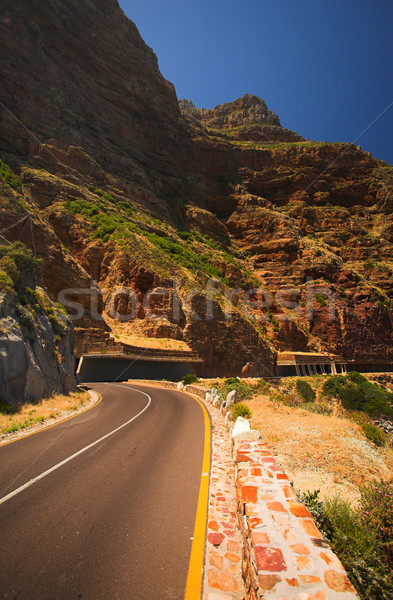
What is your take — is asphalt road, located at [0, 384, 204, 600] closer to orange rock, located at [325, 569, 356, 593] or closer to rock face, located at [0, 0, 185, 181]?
orange rock, located at [325, 569, 356, 593]

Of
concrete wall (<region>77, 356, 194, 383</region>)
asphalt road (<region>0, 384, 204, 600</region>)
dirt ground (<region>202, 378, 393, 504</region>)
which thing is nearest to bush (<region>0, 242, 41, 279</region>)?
asphalt road (<region>0, 384, 204, 600</region>)

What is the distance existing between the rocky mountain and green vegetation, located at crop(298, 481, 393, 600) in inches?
963

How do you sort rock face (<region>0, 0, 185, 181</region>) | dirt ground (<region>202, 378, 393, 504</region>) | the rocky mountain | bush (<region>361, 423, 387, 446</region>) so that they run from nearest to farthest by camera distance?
dirt ground (<region>202, 378, 393, 504</region>)
bush (<region>361, 423, 387, 446</region>)
the rocky mountain
rock face (<region>0, 0, 185, 181</region>)

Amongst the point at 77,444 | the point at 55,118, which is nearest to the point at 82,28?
the point at 55,118

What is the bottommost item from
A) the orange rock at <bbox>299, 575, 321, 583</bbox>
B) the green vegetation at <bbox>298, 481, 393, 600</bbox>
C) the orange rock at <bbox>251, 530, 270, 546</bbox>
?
the green vegetation at <bbox>298, 481, 393, 600</bbox>

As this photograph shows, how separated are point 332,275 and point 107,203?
44363 mm

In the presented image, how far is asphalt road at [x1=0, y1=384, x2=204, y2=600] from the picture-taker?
2750 millimetres

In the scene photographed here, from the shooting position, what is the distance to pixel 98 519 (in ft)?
12.5

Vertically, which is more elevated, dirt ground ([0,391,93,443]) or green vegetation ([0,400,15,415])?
green vegetation ([0,400,15,415])

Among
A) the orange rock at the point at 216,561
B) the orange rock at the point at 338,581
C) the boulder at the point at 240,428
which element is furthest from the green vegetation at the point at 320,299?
the orange rock at the point at 338,581

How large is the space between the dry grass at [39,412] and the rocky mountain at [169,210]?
49.3 ft

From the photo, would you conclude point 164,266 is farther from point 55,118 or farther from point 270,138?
point 270,138

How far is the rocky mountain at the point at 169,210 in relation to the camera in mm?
34500

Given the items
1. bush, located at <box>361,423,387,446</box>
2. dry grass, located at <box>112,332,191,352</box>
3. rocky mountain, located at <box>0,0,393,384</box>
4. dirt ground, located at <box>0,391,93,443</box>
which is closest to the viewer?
dirt ground, located at <box>0,391,93,443</box>
